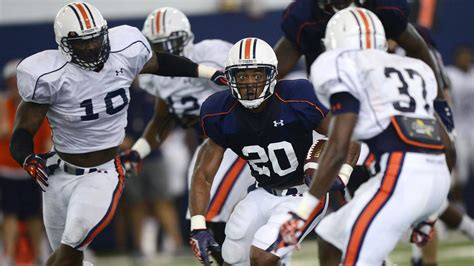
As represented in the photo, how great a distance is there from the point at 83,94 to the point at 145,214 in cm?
470

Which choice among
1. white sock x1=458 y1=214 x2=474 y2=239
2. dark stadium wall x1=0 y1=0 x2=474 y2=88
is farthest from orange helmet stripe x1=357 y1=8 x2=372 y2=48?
dark stadium wall x1=0 y1=0 x2=474 y2=88

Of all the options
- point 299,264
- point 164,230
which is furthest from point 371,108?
point 164,230

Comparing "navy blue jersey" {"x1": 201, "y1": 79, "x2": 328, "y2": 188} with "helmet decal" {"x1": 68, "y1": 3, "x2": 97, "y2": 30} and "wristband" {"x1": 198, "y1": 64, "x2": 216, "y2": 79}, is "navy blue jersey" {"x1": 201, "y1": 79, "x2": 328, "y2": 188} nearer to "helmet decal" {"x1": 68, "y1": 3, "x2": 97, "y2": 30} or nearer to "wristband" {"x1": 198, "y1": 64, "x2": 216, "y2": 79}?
"wristband" {"x1": 198, "y1": 64, "x2": 216, "y2": 79}

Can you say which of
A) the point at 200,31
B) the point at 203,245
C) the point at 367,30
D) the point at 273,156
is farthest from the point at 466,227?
the point at 200,31

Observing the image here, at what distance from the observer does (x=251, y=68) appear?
5.70 m

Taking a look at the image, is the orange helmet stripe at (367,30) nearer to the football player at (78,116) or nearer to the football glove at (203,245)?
the football glove at (203,245)

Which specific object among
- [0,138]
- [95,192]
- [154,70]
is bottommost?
[0,138]

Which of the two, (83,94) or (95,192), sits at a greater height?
(83,94)

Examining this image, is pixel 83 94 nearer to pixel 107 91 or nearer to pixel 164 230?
pixel 107 91

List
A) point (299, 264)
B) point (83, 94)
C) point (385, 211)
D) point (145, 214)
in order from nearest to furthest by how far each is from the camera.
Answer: point (385, 211)
point (83, 94)
point (299, 264)
point (145, 214)

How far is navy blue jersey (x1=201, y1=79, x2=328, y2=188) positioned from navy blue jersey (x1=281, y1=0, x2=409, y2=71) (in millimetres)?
919

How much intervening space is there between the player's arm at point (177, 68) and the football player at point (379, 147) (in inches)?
67.1

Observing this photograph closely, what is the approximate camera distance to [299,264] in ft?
29.9

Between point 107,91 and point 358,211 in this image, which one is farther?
point 107,91
